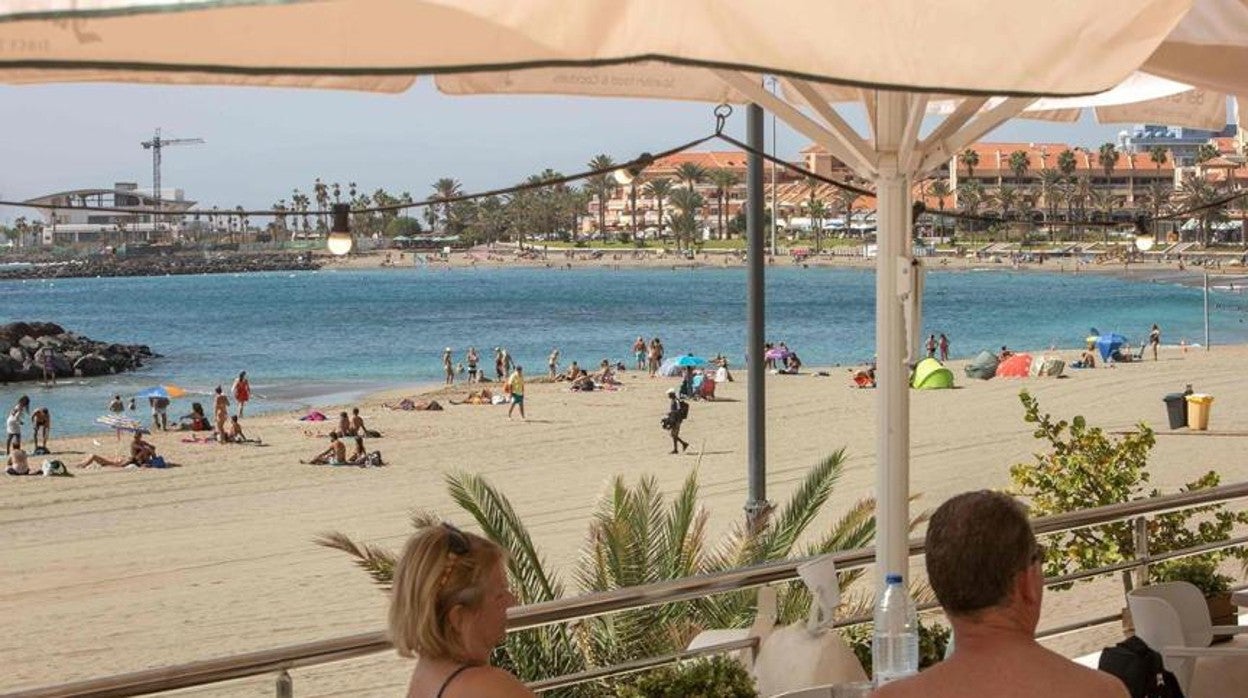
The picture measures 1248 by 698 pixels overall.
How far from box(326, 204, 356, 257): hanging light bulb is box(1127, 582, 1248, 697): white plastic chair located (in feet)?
8.10

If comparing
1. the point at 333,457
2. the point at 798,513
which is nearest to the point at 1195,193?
the point at 333,457


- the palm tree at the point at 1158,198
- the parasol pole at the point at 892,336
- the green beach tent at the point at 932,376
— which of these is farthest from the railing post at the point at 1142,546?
the palm tree at the point at 1158,198

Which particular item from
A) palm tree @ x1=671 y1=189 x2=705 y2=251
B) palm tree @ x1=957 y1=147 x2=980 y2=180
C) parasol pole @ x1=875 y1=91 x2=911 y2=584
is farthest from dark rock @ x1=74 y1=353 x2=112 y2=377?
palm tree @ x1=671 y1=189 x2=705 y2=251

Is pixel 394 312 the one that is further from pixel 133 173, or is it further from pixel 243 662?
pixel 243 662

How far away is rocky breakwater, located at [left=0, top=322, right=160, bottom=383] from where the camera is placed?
5403 centimetres

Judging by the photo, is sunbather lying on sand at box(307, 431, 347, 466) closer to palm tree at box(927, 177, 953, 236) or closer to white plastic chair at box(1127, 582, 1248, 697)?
white plastic chair at box(1127, 582, 1248, 697)

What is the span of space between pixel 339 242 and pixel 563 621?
1826 mm

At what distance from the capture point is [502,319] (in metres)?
77.2

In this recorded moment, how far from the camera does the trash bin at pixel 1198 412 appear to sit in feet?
84.2

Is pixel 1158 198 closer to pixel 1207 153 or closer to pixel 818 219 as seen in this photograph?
pixel 1207 153

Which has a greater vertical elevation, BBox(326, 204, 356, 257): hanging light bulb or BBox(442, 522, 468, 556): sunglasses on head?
BBox(326, 204, 356, 257): hanging light bulb

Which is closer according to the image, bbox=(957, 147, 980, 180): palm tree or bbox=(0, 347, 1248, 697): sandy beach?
bbox=(0, 347, 1248, 697): sandy beach

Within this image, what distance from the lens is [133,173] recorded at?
108m

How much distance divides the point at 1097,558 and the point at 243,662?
611 centimetres
